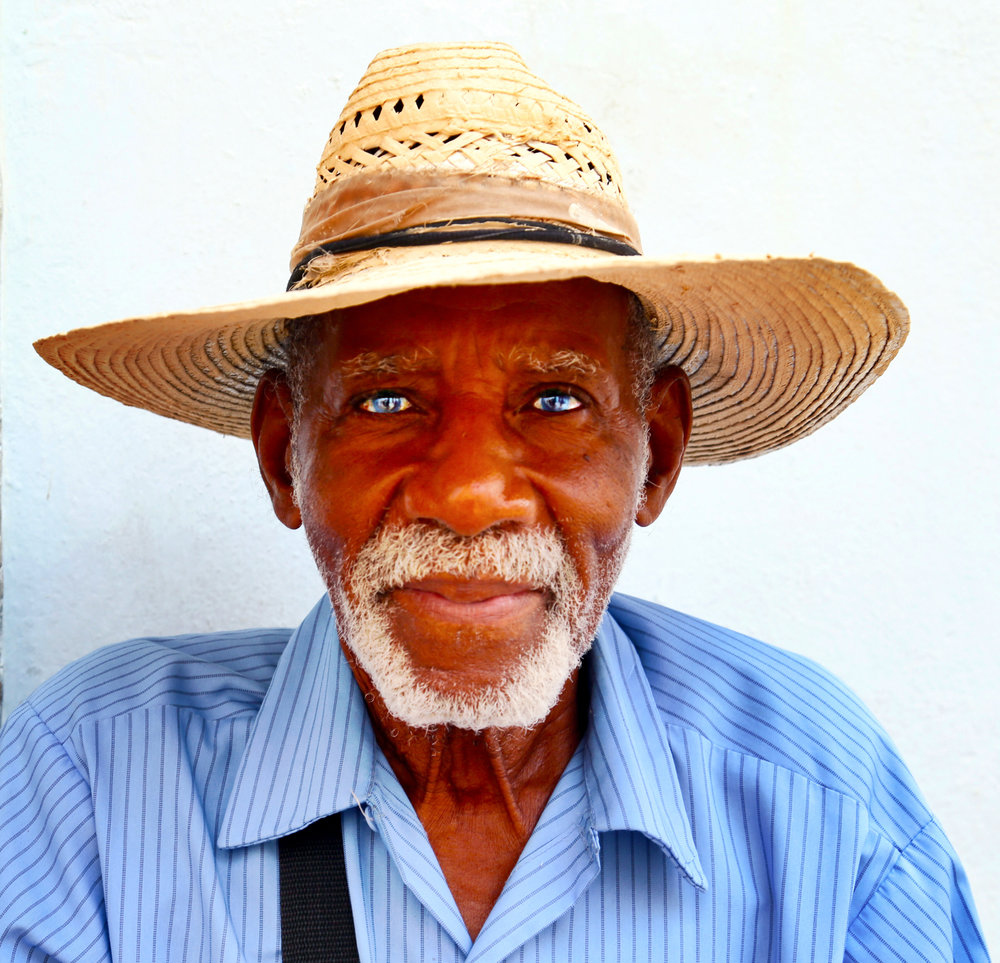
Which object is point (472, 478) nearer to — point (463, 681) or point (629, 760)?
point (463, 681)

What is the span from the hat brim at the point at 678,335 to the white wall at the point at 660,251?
0.37 m

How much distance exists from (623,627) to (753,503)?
1.86 ft

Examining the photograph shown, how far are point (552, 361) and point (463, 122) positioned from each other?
1.20 feet

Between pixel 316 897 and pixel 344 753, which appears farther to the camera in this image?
pixel 344 753

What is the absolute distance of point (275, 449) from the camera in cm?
184

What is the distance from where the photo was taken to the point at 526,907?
61.6 inches

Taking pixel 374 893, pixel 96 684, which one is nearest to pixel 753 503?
pixel 374 893

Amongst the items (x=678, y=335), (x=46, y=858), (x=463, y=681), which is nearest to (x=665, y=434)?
(x=678, y=335)

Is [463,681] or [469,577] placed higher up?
[469,577]

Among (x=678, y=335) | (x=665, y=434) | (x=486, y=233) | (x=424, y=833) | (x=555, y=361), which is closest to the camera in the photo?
(x=486, y=233)

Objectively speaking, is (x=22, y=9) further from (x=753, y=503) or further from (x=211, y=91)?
(x=753, y=503)

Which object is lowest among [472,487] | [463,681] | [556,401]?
[463,681]

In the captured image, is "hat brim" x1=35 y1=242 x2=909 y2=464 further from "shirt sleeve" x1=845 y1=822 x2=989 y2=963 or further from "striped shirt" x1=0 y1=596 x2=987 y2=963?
"shirt sleeve" x1=845 y1=822 x2=989 y2=963

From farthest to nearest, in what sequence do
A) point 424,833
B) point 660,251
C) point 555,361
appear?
point 660,251 → point 424,833 → point 555,361
